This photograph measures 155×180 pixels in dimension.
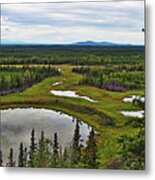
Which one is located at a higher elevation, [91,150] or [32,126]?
[32,126]

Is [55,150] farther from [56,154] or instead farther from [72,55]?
[72,55]

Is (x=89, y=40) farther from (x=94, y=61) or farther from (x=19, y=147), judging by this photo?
(x=19, y=147)

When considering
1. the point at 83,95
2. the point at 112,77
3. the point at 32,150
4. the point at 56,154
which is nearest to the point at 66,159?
the point at 56,154

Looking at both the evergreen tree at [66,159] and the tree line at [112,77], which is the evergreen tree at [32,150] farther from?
the tree line at [112,77]

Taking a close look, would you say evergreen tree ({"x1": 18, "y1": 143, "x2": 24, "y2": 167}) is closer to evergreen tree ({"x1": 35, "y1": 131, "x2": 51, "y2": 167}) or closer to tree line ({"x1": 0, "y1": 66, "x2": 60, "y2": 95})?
evergreen tree ({"x1": 35, "y1": 131, "x2": 51, "y2": 167})

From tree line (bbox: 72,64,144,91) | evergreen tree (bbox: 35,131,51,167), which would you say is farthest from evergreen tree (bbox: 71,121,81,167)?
tree line (bbox: 72,64,144,91)

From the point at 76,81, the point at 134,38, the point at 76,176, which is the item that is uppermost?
the point at 134,38

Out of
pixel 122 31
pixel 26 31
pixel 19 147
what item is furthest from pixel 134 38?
pixel 19 147
